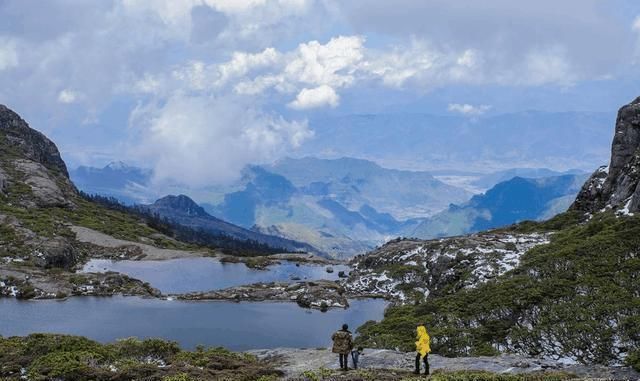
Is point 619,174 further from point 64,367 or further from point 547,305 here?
point 64,367

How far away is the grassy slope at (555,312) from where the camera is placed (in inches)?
1540

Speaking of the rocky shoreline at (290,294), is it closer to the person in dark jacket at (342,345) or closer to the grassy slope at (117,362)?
the grassy slope at (117,362)

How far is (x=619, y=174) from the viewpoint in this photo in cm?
9862

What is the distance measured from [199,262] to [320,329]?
83667mm

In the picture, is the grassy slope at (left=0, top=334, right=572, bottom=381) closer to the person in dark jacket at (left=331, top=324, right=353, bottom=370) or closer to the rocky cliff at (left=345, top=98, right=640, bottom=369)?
the person in dark jacket at (left=331, top=324, right=353, bottom=370)

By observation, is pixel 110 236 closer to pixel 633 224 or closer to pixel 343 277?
pixel 343 277

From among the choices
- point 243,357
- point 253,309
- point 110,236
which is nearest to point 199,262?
point 110,236

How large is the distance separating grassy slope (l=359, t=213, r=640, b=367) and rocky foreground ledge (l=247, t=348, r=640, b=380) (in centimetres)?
252

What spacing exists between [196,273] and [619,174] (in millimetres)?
113643

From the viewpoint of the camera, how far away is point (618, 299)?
4206 centimetres

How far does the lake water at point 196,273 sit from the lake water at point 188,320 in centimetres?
2708

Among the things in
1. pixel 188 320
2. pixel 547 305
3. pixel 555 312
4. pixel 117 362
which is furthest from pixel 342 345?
pixel 188 320

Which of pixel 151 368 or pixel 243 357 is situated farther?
pixel 243 357

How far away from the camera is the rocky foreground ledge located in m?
32.8
